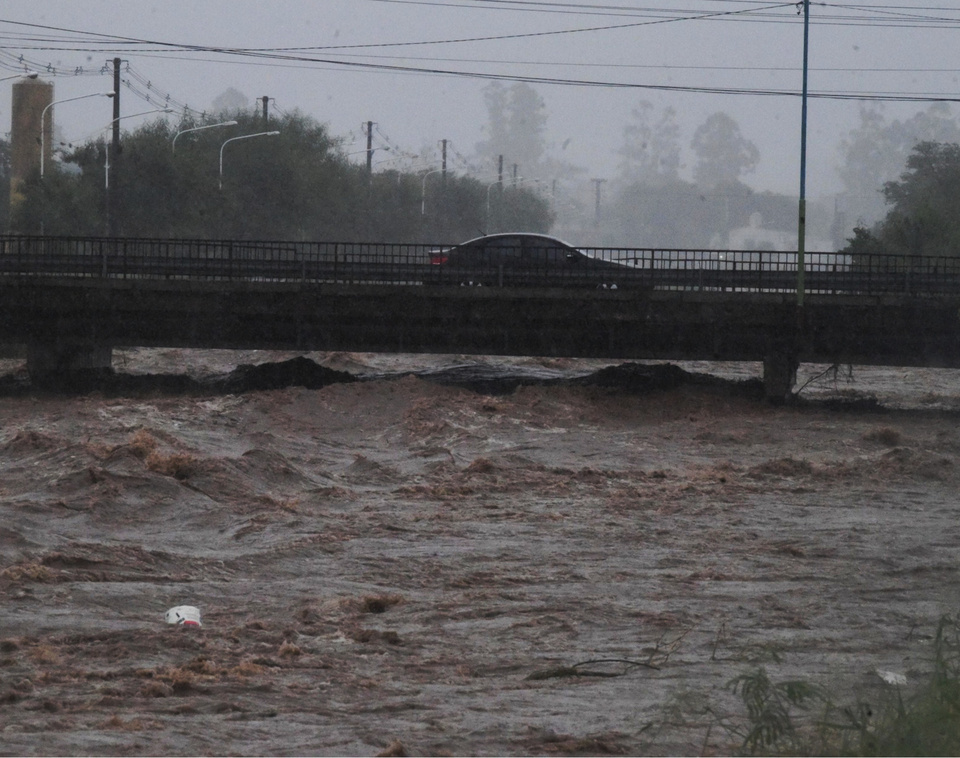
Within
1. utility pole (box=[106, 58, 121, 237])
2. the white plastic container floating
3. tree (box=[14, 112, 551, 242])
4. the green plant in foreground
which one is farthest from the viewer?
tree (box=[14, 112, 551, 242])

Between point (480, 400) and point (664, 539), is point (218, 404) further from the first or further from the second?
point (664, 539)

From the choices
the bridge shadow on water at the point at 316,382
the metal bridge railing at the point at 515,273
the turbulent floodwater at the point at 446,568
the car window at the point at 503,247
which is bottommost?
the turbulent floodwater at the point at 446,568

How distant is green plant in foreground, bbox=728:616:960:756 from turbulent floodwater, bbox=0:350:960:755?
442 mm

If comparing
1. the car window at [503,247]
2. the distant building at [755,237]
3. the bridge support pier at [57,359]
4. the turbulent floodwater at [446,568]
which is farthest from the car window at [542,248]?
the distant building at [755,237]

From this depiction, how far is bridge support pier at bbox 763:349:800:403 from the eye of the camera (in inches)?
1256

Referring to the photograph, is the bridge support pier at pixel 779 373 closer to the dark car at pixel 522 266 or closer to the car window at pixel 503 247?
the dark car at pixel 522 266

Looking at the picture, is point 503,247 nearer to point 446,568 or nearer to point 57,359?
point 57,359

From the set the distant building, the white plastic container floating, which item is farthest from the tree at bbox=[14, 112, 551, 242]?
the distant building

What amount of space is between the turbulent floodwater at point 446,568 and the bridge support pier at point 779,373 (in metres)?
1.78

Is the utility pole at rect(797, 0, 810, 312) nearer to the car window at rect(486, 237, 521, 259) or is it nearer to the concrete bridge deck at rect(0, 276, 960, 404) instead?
the concrete bridge deck at rect(0, 276, 960, 404)

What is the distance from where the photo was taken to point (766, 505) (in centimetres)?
1942

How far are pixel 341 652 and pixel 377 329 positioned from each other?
73.1 ft

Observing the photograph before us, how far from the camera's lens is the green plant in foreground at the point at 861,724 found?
6320 mm

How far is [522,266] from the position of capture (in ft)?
107
